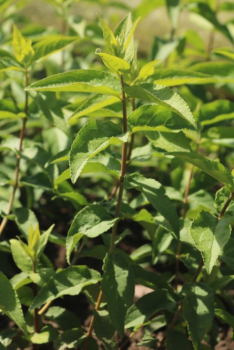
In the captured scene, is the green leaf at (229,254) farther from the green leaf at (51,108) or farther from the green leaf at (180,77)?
the green leaf at (51,108)

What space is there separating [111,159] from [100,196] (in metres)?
1.13

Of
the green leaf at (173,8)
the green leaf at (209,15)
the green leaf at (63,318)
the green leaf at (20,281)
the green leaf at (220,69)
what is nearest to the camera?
the green leaf at (20,281)

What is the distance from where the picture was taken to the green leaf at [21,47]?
2088 millimetres

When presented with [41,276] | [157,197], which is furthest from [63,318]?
[157,197]

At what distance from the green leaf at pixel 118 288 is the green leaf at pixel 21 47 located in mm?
811

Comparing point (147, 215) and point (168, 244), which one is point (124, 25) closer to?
point (147, 215)

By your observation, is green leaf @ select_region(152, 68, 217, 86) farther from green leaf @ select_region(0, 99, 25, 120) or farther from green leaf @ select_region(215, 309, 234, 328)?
green leaf @ select_region(215, 309, 234, 328)

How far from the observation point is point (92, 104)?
1.79 metres

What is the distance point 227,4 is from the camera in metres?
3.17

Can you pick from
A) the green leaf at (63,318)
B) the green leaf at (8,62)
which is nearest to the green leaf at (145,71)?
the green leaf at (8,62)

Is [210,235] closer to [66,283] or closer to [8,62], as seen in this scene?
[66,283]

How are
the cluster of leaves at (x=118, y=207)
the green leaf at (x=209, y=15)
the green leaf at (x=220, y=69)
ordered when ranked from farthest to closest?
the green leaf at (x=209, y=15)
the green leaf at (x=220, y=69)
the cluster of leaves at (x=118, y=207)

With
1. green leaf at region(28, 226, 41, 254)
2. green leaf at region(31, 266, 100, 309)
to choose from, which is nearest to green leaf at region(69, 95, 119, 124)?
green leaf at region(28, 226, 41, 254)

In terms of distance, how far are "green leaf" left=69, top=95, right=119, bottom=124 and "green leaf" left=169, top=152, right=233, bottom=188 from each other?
0.27m
